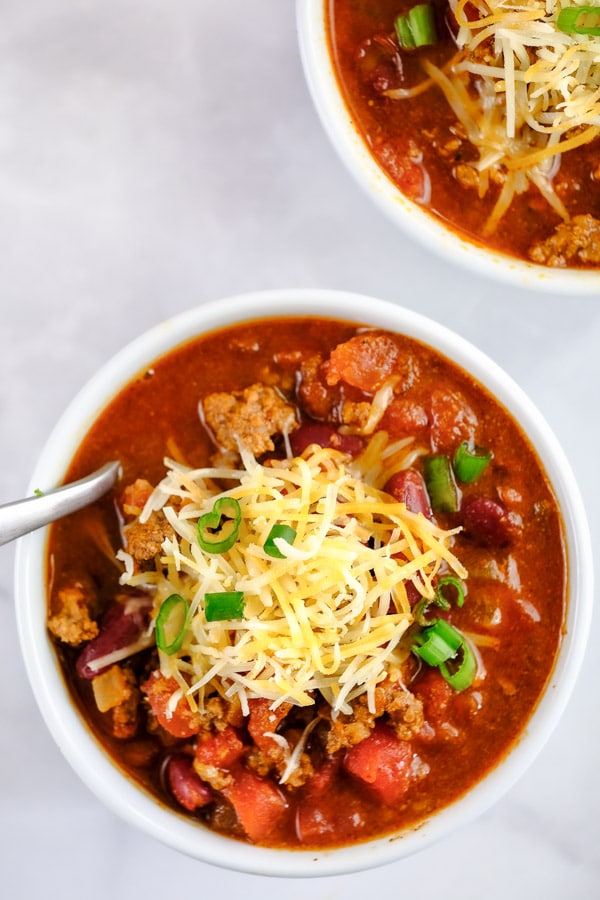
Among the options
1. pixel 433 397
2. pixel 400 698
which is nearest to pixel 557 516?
pixel 433 397

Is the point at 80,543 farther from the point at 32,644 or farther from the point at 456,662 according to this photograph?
the point at 456,662

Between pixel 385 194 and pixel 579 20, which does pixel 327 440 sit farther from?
pixel 579 20

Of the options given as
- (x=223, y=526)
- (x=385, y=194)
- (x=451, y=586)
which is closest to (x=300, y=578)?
(x=223, y=526)

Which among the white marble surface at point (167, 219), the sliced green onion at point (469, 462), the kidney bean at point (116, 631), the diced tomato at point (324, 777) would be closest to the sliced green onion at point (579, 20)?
the white marble surface at point (167, 219)

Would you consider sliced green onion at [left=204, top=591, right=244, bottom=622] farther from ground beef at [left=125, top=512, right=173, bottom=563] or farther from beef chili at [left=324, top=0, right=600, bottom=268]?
beef chili at [left=324, top=0, right=600, bottom=268]

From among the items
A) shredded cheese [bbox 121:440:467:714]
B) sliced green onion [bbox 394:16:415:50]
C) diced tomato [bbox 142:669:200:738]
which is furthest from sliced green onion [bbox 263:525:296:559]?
sliced green onion [bbox 394:16:415:50]

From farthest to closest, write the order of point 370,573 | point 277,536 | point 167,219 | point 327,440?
point 167,219 < point 327,440 < point 370,573 < point 277,536
